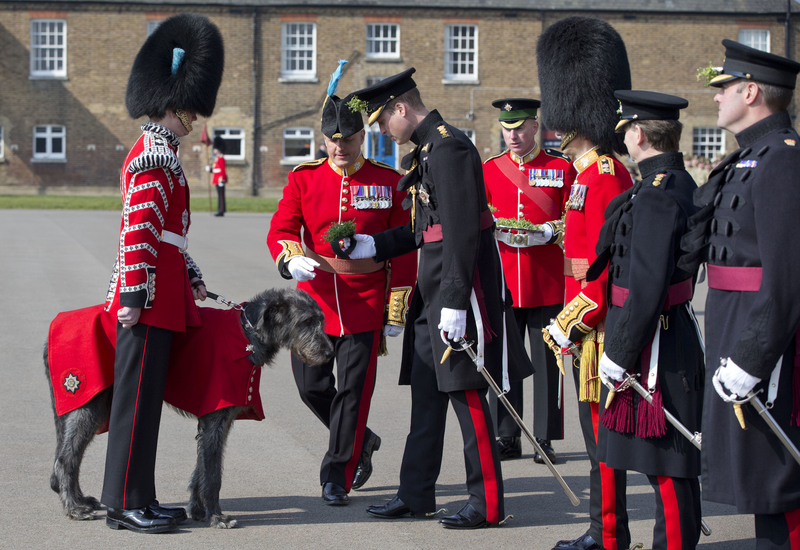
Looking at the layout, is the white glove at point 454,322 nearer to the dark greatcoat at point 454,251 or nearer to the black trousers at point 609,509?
the dark greatcoat at point 454,251

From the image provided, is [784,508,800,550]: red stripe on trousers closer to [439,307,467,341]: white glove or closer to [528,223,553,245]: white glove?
[439,307,467,341]: white glove

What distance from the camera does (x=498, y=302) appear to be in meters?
4.64

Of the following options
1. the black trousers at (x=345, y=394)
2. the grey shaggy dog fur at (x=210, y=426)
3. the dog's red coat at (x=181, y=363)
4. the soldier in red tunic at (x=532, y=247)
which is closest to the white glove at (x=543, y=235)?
the soldier in red tunic at (x=532, y=247)

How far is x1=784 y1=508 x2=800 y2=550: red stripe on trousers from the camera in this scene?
3295mm

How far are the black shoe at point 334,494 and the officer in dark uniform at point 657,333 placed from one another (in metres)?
1.71

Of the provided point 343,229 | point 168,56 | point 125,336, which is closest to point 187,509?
point 125,336

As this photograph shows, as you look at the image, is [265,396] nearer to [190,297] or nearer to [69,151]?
[190,297]

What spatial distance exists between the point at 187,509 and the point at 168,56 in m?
2.39

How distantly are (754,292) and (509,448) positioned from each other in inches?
118

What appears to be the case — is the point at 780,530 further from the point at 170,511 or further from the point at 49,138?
the point at 49,138

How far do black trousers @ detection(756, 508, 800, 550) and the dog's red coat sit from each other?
2.46m

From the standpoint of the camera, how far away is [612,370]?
3707mm

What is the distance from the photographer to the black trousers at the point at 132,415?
449 cm

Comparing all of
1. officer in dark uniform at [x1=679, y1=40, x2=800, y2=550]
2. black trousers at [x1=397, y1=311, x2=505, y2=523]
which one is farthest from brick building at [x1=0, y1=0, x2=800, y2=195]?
officer in dark uniform at [x1=679, y1=40, x2=800, y2=550]
